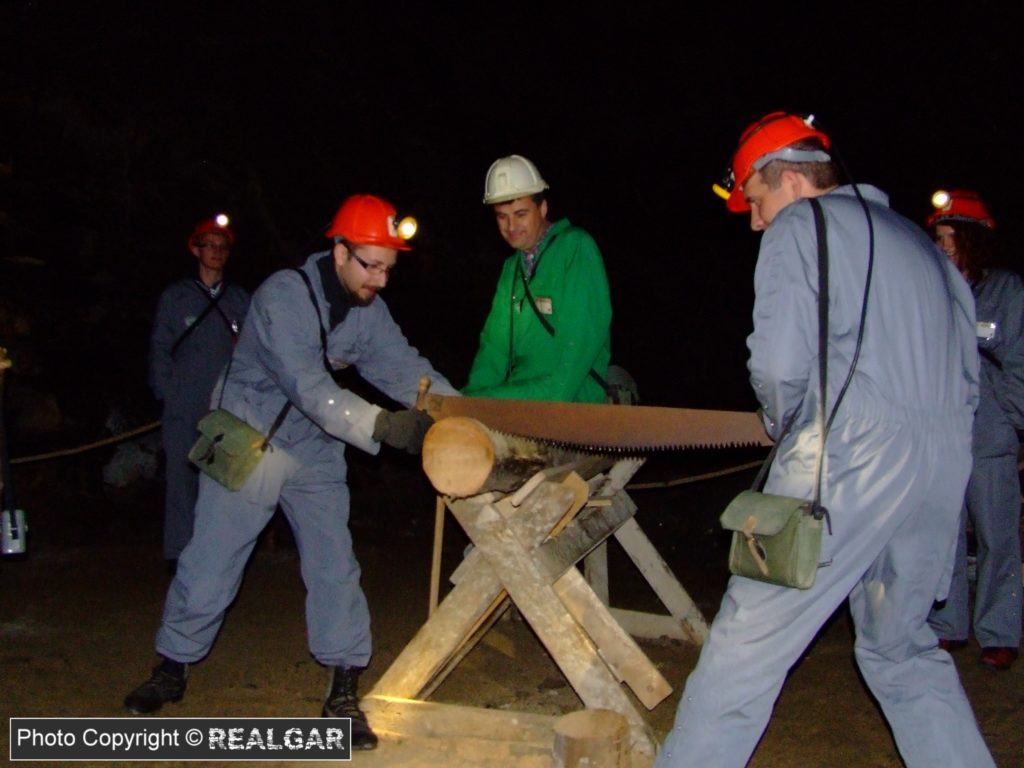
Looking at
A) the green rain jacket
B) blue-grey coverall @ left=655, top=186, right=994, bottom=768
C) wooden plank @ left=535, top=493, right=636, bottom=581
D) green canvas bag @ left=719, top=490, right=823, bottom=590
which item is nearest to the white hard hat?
the green rain jacket

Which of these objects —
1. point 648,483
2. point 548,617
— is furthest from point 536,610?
point 648,483

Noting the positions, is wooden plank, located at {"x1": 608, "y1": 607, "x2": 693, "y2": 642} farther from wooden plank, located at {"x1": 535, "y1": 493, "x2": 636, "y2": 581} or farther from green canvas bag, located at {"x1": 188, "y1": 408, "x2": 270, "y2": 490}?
green canvas bag, located at {"x1": 188, "y1": 408, "x2": 270, "y2": 490}

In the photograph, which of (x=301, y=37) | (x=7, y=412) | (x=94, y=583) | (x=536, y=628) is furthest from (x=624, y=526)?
(x=301, y=37)

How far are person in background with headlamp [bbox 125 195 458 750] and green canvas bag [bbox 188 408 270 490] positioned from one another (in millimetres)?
56

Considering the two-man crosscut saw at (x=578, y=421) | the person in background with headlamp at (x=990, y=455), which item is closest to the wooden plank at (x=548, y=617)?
the two-man crosscut saw at (x=578, y=421)

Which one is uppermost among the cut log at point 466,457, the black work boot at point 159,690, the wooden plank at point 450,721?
the cut log at point 466,457

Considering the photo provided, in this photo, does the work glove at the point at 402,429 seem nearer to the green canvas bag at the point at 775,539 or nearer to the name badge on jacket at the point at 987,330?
the green canvas bag at the point at 775,539

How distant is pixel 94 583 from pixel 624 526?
11.5 ft

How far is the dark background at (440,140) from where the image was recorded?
9742 mm

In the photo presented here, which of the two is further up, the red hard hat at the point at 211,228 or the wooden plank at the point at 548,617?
the red hard hat at the point at 211,228

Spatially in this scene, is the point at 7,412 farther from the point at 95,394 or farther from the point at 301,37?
the point at 301,37

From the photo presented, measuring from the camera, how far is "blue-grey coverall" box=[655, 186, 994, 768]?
8.52ft

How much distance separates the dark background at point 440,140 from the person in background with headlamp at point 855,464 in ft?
25.9

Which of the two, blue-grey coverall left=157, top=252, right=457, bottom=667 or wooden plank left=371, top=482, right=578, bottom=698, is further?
blue-grey coverall left=157, top=252, right=457, bottom=667
